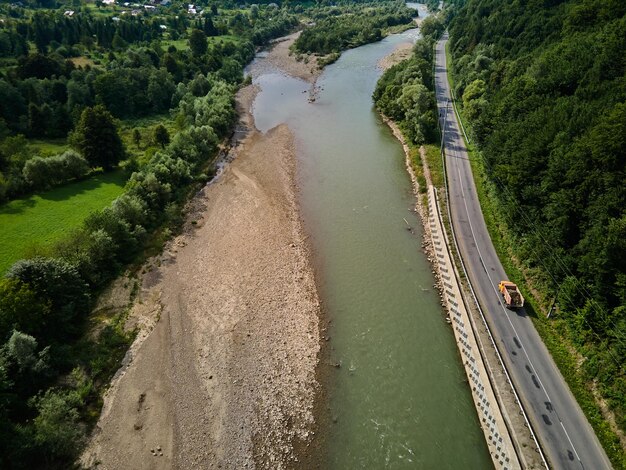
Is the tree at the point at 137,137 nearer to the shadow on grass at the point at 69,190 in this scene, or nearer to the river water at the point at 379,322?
the shadow on grass at the point at 69,190

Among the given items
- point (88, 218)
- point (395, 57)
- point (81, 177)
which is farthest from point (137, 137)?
point (395, 57)

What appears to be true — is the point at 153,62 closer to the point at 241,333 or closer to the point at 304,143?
the point at 304,143

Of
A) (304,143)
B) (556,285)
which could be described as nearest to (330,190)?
(304,143)

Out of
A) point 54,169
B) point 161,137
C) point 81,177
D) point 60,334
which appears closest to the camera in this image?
point 60,334

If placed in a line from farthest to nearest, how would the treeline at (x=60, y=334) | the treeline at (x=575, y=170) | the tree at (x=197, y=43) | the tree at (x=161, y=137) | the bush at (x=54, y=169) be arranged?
the tree at (x=197, y=43)
the tree at (x=161, y=137)
the bush at (x=54, y=169)
the treeline at (x=575, y=170)
the treeline at (x=60, y=334)

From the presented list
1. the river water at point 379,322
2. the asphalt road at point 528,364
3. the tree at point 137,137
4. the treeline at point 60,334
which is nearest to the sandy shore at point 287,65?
the river water at point 379,322

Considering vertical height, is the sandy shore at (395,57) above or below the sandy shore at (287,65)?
above

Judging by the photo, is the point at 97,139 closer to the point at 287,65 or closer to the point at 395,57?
the point at 287,65
